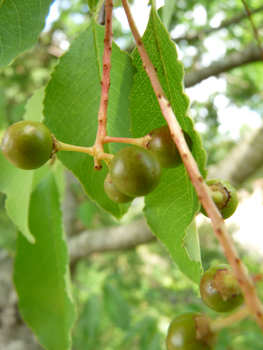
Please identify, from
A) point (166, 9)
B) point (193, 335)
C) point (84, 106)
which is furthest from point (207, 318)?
point (166, 9)

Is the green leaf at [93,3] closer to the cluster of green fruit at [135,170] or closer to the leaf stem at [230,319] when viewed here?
the cluster of green fruit at [135,170]

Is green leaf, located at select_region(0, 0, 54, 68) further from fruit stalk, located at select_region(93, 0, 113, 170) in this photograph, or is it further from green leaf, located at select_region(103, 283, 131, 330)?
green leaf, located at select_region(103, 283, 131, 330)

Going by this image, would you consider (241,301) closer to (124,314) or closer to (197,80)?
(124,314)

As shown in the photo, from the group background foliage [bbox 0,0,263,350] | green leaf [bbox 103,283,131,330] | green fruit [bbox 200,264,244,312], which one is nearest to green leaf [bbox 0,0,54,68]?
background foliage [bbox 0,0,263,350]

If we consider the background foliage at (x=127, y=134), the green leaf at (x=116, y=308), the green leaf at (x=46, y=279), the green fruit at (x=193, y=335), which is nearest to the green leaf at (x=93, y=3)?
the background foliage at (x=127, y=134)

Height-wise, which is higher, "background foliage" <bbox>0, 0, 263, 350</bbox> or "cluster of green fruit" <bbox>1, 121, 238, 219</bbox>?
"cluster of green fruit" <bbox>1, 121, 238, 219</bbox>

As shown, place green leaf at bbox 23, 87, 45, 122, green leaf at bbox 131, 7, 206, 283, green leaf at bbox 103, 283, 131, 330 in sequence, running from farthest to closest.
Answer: green leaf at bbox 103, 283, 131, 330 → green leaf at bbox 23, 87, 45, 122 → green leaf at bbox 131, 7, 206, 283

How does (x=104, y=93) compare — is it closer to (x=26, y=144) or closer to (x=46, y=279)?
(x=26, y=144)
